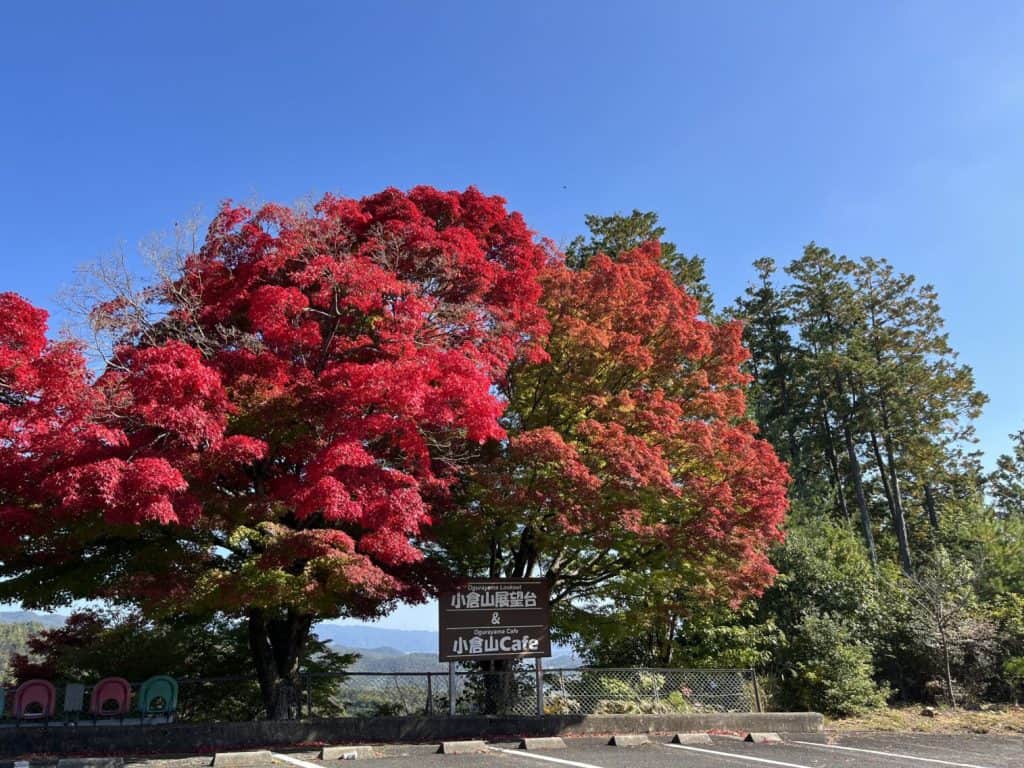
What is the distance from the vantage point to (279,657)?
1154 centimetres

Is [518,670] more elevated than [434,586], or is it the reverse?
[434,586]

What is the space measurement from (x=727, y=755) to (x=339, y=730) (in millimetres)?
5740

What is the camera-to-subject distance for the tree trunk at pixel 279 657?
10.8 meters

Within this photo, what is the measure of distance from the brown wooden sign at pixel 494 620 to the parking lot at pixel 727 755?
143 cm

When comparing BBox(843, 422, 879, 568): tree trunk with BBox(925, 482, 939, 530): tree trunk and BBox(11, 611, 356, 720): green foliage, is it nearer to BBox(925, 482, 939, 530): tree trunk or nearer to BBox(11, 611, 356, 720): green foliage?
BBox(925, 482, 939, 530): tree trunk

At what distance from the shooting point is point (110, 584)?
30.7 ft

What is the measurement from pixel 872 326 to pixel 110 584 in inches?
1319

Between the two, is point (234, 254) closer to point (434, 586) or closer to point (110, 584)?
point (110, 584)

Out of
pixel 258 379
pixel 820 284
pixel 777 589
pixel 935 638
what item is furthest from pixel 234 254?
pixel 820 284

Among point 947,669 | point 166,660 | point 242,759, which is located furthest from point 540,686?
point 947,669

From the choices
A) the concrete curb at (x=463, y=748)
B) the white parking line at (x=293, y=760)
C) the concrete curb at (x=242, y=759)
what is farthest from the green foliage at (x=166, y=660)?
the concrete curb at (x=242, y=759)

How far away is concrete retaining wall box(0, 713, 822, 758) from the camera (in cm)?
912

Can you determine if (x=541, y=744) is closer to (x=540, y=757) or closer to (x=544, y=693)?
(x=540, y=757)

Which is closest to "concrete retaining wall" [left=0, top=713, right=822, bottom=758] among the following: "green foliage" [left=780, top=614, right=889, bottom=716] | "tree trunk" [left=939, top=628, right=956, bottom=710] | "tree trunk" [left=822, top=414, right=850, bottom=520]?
"green foliage" [left=780, top=614, right=889, bottom=716]
